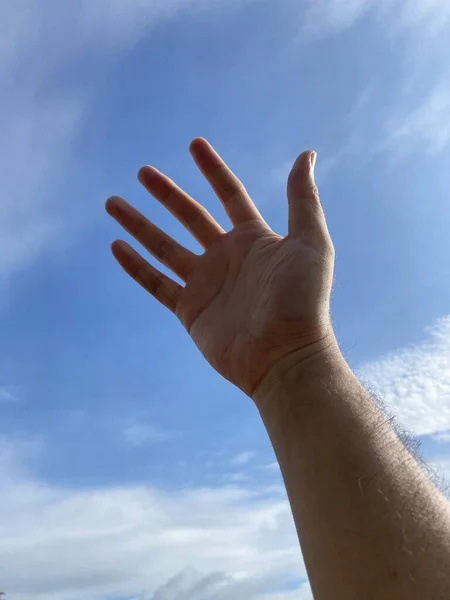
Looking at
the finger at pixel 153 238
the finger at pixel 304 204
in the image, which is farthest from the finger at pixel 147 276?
the finger at pixel 304 204

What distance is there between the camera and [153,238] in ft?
16.2

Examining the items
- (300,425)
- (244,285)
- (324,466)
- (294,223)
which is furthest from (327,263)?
(324,466)

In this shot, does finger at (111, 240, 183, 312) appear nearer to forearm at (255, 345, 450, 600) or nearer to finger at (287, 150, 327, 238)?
finger at (287, 150, 327, 238)

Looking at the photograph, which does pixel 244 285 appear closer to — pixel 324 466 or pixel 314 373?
pixel 314 373

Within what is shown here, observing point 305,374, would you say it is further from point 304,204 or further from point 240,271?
point 240,271

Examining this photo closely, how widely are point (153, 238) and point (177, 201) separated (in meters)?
0.37

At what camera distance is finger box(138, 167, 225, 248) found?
15.9 feet

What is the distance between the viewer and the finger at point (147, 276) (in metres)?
4.71

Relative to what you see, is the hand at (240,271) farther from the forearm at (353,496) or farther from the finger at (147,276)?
the forearm at (353,496)

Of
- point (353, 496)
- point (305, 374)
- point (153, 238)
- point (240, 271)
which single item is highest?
point (153, 238)

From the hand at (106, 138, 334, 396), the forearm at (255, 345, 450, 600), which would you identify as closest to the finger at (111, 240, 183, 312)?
the hand at (106, 138, 334, 396)

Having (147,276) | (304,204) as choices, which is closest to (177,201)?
(147,276)

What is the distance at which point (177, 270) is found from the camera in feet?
15.6

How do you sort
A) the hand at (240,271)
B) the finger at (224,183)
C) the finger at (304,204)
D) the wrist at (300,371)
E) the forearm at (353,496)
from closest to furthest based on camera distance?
the forearm at (353,496) → the wrist at (300,371) → the hand at (240,271) → the finger at (304,204) → the finger at (224,183)
